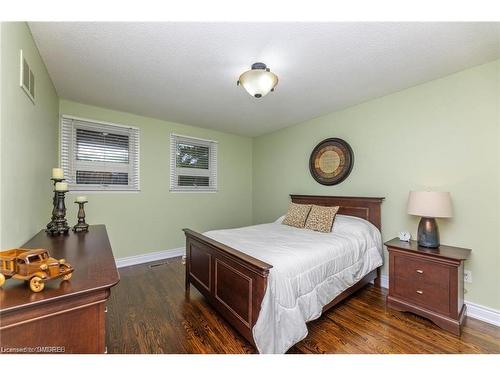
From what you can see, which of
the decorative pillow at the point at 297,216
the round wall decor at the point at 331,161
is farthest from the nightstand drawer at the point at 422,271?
the round wall decor at the point at 331,161

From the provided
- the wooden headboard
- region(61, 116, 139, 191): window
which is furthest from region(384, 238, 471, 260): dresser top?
region(61, 116, 139, 191): window

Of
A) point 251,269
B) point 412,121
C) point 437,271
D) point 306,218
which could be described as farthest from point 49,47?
point 437,271

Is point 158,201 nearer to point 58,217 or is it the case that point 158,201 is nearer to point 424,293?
point 58,217

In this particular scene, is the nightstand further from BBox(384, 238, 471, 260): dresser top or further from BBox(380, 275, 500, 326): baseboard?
BBox(380, 275, 500, 326): baseboard

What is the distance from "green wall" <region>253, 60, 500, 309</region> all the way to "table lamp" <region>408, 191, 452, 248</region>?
0.26 meters

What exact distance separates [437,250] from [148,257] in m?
3.82

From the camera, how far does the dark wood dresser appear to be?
751mm

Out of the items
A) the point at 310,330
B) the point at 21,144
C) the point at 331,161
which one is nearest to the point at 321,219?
the point at 331,161

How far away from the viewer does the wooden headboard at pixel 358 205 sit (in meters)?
2.83

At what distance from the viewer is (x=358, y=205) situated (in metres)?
3.00

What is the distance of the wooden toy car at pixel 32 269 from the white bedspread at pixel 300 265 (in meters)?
1.17

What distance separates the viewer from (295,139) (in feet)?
13.1
